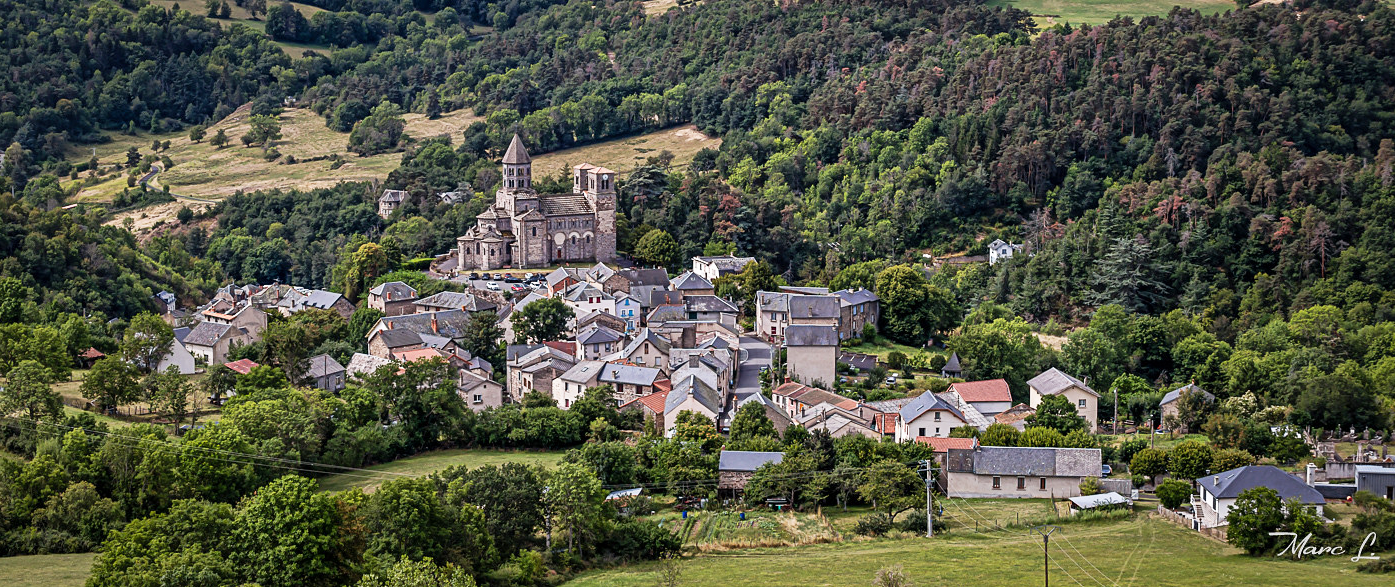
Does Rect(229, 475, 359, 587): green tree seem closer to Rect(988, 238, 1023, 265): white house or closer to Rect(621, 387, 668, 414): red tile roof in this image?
Rect(621, 387, 668, 414): red tile roof

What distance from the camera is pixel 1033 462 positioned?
178 ft

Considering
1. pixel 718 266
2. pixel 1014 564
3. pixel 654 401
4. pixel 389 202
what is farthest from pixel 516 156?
pixel 1014 564

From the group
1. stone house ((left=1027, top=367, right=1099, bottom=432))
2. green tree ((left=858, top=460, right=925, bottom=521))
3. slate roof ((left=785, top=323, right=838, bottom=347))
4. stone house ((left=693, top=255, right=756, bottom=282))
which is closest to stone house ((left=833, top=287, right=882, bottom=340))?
slate roof ((left=785, top=323, right=838, bottom=347))

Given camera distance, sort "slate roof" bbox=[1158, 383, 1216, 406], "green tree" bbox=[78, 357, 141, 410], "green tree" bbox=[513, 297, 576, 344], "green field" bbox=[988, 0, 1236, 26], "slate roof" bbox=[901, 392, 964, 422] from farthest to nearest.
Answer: "green field" bbox=[988, 0, 1236, 26] < "green tree" bbox=[513, 297, 576, 344] < "slate roof" bbox=[1158, 383, 1216, 406] < "slate roof" bbox=[901, 392, 964, 422] < "green tree" bbox=[78, 357, 141, 410]

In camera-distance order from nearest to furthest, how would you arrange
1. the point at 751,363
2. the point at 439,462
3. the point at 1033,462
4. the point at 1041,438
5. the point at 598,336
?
the point at 1033,462, the point at 1041,438, the point at 439,462, the point at 751,363, the point at 598,336

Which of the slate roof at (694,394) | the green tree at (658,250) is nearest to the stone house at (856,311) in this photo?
the green tree at (658,250)

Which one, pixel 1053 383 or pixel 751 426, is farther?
pixel 1053 383

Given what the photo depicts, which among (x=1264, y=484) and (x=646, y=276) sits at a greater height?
(x=646, y=276)

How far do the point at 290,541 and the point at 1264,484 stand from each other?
2941 cm

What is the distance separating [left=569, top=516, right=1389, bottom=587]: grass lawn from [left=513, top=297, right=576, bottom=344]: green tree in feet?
88.0

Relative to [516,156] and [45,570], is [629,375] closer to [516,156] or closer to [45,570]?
[516,156]

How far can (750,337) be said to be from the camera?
73.1 meters

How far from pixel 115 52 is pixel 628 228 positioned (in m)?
80.0

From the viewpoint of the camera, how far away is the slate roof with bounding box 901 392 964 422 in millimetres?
59188
